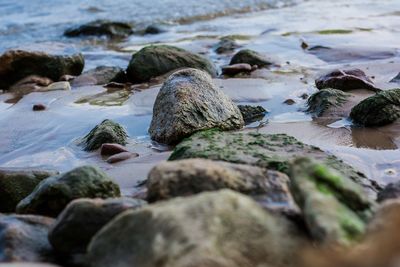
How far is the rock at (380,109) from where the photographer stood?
15.5 feet

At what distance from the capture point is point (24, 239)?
8.55 feet

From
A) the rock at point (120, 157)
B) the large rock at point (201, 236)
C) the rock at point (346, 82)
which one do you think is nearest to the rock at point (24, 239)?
the large rock at point (201, 236)

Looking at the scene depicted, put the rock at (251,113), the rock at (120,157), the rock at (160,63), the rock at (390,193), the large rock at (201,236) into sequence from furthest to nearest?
1. the rock at (160,63)
2. the rock at (251,113)
3. the rock at (120,157)
4. the rock at (390,193)
5. the large rock at (201,236)

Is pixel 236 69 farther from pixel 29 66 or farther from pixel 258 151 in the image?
pixel 258 151

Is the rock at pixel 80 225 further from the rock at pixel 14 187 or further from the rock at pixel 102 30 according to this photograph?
the rock at pixel 102 30

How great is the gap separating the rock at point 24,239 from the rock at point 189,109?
5.98ft

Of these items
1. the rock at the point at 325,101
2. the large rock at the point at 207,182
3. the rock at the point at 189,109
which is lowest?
the rock at the point at 325,101

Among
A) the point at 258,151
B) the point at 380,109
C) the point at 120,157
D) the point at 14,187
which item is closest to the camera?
the point at 258,151

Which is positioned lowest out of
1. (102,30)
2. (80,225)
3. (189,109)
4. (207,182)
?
(102,30)

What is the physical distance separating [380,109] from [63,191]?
2718mm

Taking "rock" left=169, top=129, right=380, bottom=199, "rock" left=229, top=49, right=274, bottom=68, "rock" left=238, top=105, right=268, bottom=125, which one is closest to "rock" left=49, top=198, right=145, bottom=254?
"rock" left=169, top=129, right=380, bottom=199

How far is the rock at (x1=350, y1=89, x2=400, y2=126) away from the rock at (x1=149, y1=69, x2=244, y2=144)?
0.95 m

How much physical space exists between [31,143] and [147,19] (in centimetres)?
747

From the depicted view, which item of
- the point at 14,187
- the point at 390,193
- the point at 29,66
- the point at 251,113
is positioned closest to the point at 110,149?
the point at 14,187
